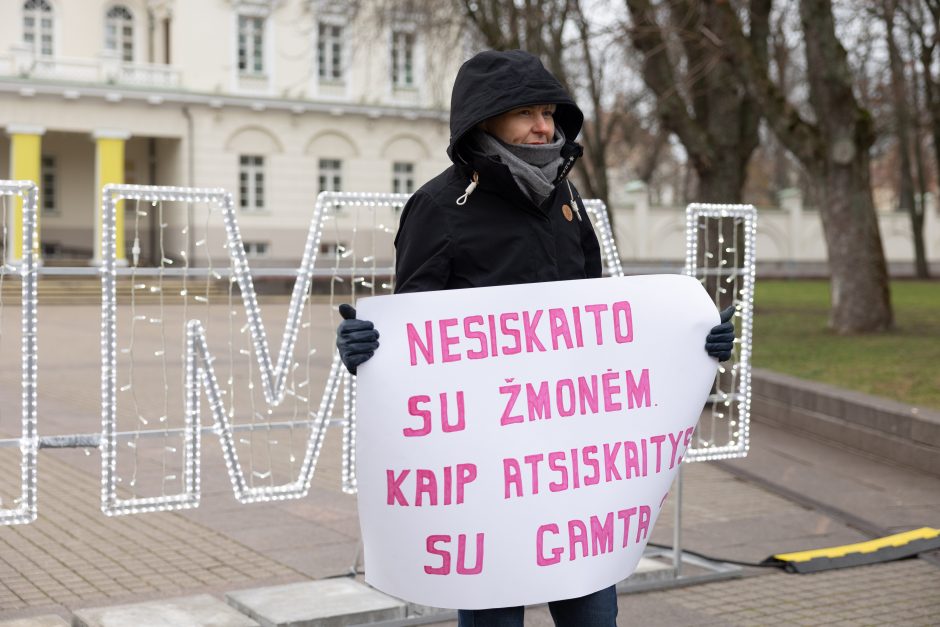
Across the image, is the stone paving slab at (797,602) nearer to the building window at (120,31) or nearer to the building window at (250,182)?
the building window at (250,182)

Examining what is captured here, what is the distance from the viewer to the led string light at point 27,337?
14.9 feet

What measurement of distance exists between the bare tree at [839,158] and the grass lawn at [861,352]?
0.49m

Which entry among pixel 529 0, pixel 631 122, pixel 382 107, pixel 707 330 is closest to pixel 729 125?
pixel 529 0

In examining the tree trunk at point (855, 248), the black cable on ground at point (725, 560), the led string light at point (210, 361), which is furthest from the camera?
the tree trunk at point (855, 248)

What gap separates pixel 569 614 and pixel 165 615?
2.16 metres

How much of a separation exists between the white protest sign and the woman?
0.06 meters

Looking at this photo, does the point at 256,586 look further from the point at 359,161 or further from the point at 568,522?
the point at 359,161

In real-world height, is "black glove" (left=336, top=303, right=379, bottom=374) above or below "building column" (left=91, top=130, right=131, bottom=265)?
below

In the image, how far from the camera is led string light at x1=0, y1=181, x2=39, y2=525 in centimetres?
455

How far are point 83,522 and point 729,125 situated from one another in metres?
14.7

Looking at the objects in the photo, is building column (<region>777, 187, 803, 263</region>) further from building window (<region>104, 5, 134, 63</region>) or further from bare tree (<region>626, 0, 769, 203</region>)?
bare tree (<region>626, 0, 769, 203</region>)

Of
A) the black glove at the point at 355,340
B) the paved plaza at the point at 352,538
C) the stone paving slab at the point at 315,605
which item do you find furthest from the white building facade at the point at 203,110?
the black glove at the point at 355,340

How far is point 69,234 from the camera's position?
40844mm

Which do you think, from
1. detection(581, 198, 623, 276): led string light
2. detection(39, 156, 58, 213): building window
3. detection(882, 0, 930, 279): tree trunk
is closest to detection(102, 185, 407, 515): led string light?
detection(581, 198, 623, 276): led string light
